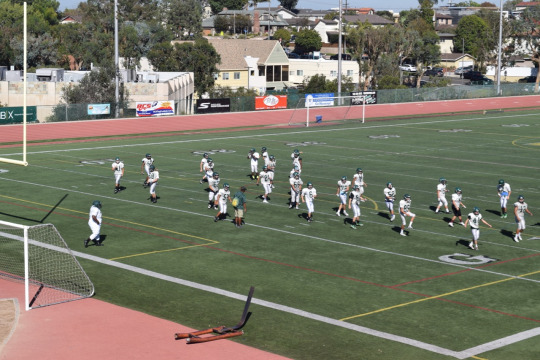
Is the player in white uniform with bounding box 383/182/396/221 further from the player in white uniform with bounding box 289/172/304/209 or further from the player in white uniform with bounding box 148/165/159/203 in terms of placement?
the player in white uniform with bounding box 148/165/159/203

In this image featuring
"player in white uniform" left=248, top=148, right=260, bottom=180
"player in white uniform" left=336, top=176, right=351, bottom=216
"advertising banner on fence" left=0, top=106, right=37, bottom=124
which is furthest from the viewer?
"advertising banner on fence" left=0, top=106, right=37, bottom=124

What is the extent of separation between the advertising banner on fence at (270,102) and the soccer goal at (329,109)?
208cm

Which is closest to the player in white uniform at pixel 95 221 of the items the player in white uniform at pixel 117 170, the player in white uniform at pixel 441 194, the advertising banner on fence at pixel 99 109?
the player in white uniform at pixel 117 170

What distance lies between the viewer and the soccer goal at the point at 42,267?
22042mm

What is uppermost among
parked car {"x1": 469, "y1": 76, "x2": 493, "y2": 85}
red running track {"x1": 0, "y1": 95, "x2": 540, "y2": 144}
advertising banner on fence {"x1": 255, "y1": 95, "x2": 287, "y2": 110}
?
parked car {"x1": 469, "y1": 76, "x2": 493, "y2": 85}

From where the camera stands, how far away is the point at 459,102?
90.4 meters

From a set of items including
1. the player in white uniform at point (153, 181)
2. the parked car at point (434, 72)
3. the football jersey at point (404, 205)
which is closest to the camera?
the football jersey at point (404, 205)

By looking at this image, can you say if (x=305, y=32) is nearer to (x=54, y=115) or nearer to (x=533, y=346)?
(x=54, y=115)

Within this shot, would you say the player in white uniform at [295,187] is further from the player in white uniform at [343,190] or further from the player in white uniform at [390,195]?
the player in white uniform at [390,195]

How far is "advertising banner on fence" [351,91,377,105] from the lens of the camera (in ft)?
266

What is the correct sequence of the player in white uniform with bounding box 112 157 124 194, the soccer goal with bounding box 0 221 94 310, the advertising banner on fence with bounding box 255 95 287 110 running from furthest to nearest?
1. the advertising banner on fence with bounding box 255 95 287 110
2. the player in white uniform with bounding box 112 157 124 194
3. the soccer goal with bounding box 0 221 94 310

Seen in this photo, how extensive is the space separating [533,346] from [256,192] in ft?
68.1

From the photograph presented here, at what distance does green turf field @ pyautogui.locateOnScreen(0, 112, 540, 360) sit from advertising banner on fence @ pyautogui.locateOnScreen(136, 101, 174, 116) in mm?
19498

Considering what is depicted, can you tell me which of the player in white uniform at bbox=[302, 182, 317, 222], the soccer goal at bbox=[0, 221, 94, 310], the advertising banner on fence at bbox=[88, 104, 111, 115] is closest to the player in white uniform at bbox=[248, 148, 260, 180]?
the player in white uniform at bbox=[302, 182, 317, 222]
